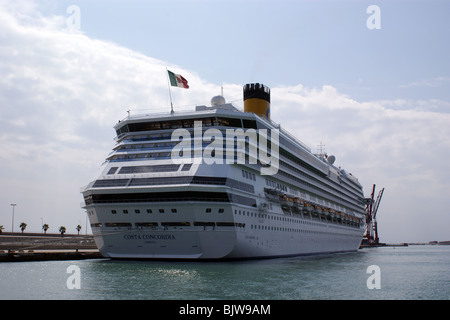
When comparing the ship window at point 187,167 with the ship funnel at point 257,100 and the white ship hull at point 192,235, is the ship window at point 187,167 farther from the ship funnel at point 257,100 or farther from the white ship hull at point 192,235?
the ship funnel at point 257,100

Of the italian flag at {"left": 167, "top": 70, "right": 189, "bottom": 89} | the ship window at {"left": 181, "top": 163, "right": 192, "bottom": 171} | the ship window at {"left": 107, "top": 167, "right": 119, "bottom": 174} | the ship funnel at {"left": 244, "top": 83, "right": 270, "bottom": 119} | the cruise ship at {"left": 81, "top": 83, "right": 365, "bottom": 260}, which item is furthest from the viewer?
the ship funnel at {"left": 244, "top": 83, "right": 270, "bottom": 119}

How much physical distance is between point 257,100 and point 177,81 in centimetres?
1405

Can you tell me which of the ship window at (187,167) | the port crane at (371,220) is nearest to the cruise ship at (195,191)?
the ship window at (187,167)

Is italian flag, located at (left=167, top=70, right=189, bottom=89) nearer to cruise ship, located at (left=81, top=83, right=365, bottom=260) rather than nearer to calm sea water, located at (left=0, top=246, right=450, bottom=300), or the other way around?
cruise ship, located at (left=81, top=83, right=365, bottom=260)

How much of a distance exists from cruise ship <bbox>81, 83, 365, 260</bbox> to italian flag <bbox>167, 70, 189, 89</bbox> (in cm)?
291

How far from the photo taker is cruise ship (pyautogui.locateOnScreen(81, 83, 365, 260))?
3588cm

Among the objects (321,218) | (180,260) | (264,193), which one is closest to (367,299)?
(180,260)

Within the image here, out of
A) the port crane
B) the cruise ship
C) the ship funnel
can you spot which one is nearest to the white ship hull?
the cruise ship

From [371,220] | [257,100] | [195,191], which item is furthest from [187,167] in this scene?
[371,220]

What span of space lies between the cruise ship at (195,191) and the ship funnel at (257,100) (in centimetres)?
580

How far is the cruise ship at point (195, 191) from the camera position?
3588cm

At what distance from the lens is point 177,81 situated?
44.7 meters

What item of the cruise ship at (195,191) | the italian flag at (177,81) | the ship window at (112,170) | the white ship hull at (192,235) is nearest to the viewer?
the white ship hull at (192,235)
